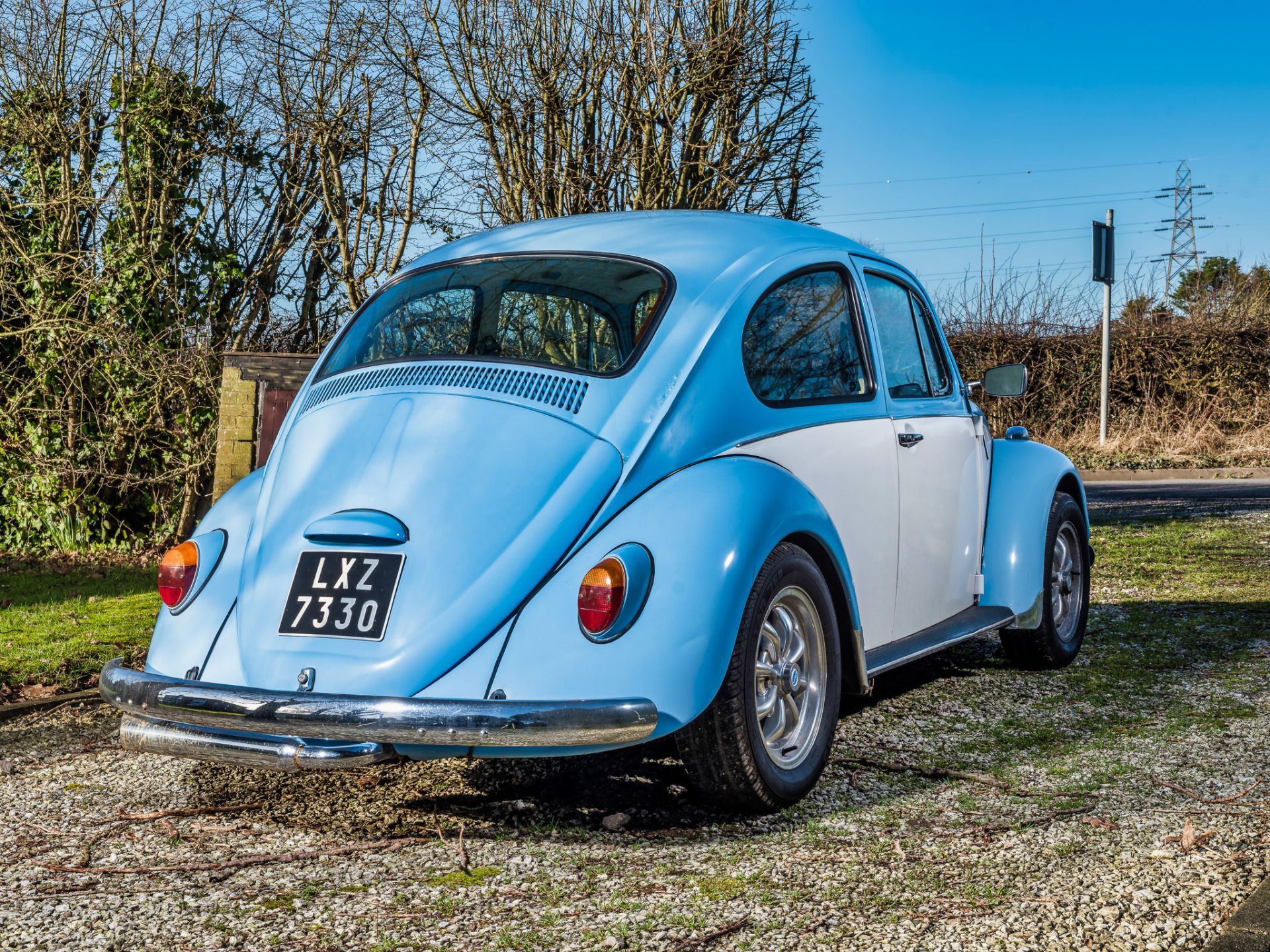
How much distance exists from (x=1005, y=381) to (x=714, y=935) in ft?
12.3

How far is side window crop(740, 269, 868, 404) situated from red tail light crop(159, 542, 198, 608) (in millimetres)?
1793

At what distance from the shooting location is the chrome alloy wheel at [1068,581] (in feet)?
19.0

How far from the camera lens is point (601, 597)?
123 inches

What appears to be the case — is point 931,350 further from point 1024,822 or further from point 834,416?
point 1024,822

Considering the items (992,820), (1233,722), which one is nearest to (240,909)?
(992,820)

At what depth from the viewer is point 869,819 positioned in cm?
349

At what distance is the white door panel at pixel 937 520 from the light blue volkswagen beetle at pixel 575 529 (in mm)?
26

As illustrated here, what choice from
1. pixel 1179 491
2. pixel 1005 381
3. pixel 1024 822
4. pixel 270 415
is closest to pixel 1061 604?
pixel 1005 381

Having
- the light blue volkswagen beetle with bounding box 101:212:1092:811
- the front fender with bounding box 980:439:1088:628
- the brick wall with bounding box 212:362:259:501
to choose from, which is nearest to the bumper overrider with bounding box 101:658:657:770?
the light blue volkswagen beetle with bounding box 101:212:1092:811

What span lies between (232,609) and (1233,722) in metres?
3.63

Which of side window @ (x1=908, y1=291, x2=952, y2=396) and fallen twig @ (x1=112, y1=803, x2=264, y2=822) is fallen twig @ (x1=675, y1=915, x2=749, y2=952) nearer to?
fallen twig @ (x1=112, y1=803, x2=264, y2=822)

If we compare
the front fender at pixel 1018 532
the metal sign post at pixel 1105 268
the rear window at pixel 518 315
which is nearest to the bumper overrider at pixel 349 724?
the rear window at pixel 518 315

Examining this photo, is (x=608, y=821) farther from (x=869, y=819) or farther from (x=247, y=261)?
(x=247, y=261)

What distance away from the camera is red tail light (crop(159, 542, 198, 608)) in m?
3.62
